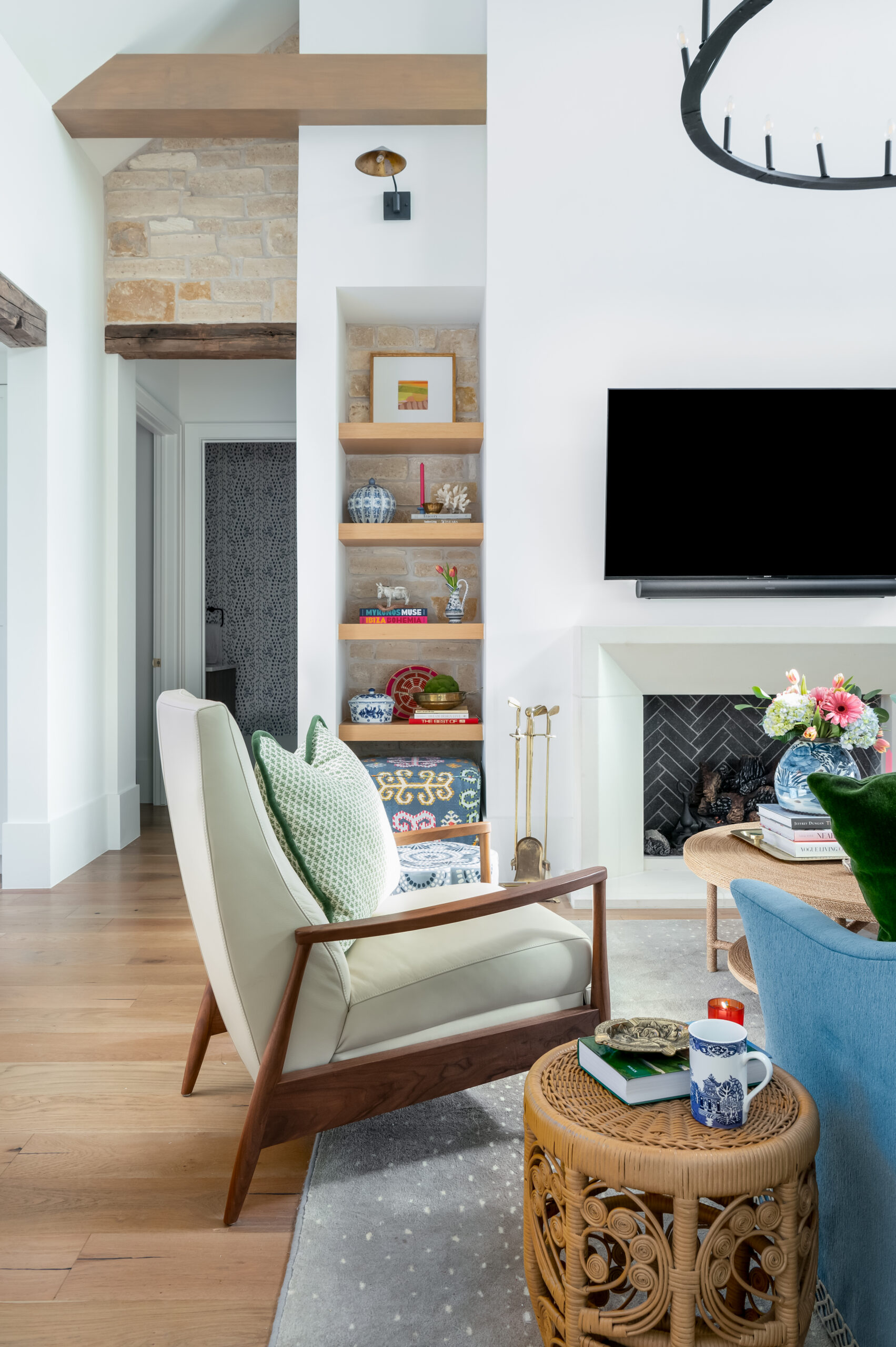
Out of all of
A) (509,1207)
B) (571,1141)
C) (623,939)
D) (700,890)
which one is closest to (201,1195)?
(509,1207)

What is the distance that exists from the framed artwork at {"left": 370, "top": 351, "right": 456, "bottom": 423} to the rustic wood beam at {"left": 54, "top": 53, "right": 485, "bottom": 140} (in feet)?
3.34

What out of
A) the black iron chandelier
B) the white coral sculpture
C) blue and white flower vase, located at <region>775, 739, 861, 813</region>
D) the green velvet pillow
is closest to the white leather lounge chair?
the green velvet pillow

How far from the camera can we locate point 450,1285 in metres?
1.44

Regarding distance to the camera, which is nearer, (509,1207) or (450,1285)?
(450,1285)

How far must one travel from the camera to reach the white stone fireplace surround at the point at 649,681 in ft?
11.8

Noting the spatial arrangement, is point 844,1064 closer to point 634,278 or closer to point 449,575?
point 449,575

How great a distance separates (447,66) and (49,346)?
2028 millimetres

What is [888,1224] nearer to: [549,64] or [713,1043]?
[713,1043]

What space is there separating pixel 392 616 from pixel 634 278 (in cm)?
176

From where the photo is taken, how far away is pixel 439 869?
2.45m

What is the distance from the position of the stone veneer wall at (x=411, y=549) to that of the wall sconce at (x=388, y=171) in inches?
22.5

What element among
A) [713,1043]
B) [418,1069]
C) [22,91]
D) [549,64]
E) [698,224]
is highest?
[549,64]

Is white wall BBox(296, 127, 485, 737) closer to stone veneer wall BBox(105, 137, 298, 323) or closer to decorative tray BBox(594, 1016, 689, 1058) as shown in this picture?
stone veneer wall BBox(105, 137, 298, 323)

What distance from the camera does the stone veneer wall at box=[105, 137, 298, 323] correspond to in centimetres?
418
